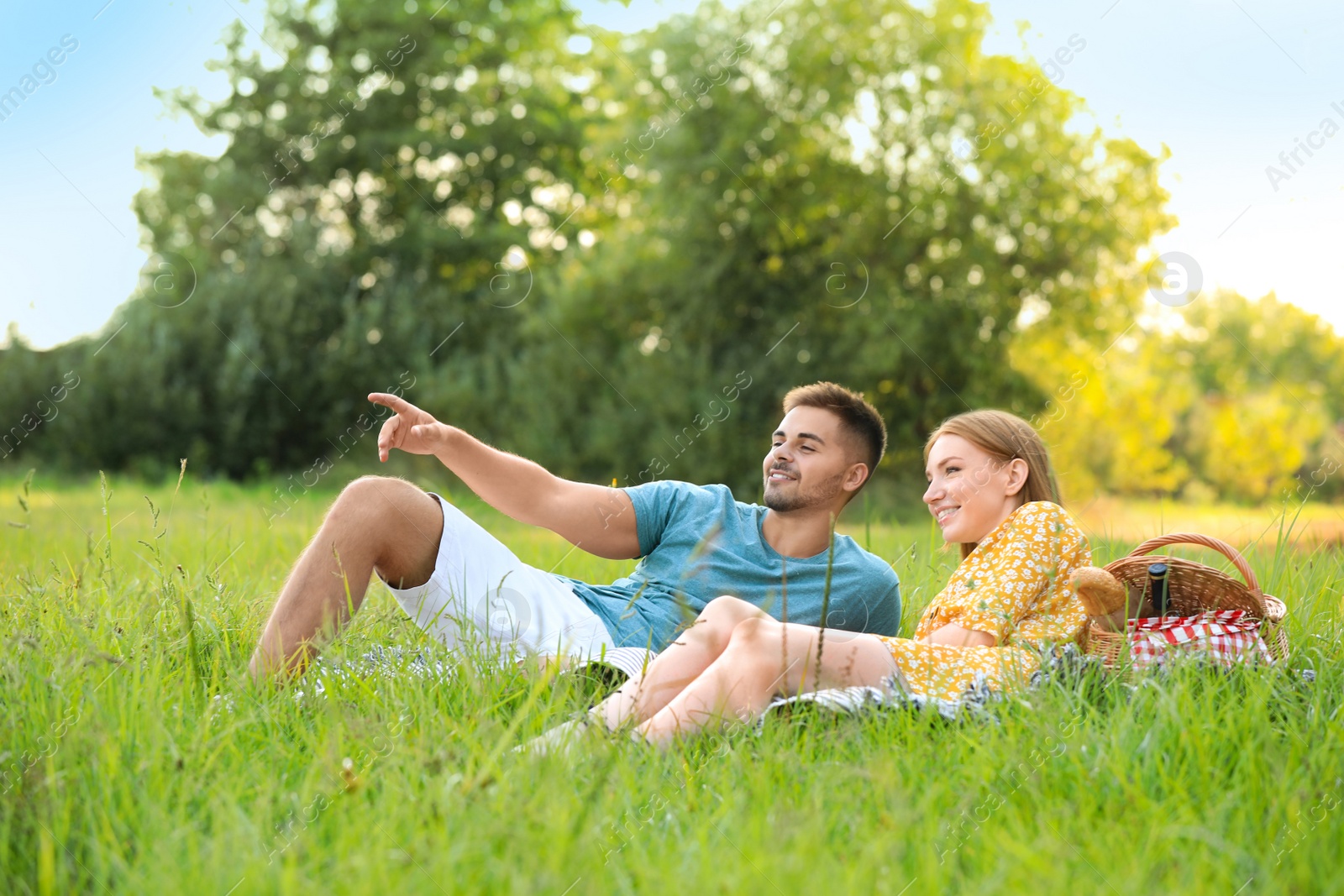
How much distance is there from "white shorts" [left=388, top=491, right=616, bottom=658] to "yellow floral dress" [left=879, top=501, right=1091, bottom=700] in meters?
1.04

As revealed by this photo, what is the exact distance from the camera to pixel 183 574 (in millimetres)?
3424

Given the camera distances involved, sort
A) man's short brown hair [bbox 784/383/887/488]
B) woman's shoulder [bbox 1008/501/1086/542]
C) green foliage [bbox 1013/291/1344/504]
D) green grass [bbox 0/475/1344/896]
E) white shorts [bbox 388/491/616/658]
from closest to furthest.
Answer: green grass [bbox 0/475/1344/896] < woman's shoulder [bbox 1008/501/1086/542] < white shorts [bbox 388/491/616/658] < man's short brown hair [bbox 784/383/887/488] < green foliage [bbox 1013/291/1344/504]

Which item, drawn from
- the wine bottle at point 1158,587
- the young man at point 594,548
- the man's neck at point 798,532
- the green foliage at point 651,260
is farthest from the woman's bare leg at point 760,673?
the green foliage at point 651,260

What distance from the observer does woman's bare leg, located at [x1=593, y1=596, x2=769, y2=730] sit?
2.54 m

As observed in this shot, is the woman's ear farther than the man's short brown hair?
No

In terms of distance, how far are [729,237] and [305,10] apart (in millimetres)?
8927

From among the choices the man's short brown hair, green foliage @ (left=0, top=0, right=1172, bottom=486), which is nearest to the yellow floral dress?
the man's short brown hair

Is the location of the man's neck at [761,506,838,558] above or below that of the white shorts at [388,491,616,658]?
above

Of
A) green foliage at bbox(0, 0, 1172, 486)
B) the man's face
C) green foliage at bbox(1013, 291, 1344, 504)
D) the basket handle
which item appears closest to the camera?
the basket handle

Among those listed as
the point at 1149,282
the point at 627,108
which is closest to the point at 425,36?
the point at 627,108

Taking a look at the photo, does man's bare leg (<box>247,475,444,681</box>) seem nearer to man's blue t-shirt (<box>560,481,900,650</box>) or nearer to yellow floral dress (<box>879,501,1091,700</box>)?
man's blue t-shirt (<box>560,481,900,650</box>)

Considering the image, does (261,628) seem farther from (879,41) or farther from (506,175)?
(506,175)

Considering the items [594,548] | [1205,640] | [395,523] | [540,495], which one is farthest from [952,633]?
[395,523]

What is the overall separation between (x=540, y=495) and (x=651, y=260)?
33.9 feet
